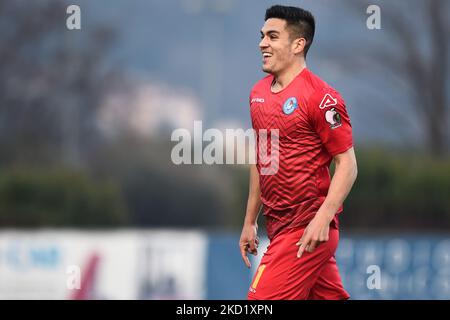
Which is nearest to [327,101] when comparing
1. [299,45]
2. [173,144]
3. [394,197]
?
[299,45]

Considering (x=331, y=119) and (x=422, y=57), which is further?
(x=422, y=57)

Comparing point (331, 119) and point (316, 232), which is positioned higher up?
point (331, 119)

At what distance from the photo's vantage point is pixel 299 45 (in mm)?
6668

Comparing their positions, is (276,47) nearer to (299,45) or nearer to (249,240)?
(299,45)

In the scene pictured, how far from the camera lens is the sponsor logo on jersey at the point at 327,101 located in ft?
Result: 21.2

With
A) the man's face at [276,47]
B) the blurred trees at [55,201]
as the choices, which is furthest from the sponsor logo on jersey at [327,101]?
the blurred trees at [55,201]

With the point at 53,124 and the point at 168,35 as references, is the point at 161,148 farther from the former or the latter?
the point at 168,35

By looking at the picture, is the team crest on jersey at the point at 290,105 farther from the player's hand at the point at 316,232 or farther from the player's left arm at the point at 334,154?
the player's hand at the point at 316,232

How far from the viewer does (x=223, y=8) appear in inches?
1612

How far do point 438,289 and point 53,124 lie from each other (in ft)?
70.9

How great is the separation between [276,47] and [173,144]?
70.7 feet

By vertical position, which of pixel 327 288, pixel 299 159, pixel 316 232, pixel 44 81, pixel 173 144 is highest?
pixel 44 81

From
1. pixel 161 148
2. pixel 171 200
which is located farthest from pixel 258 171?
pixel 161 148

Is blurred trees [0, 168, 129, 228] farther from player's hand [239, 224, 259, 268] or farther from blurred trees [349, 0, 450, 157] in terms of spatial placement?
player's hand [239, 224, 259, 268]
